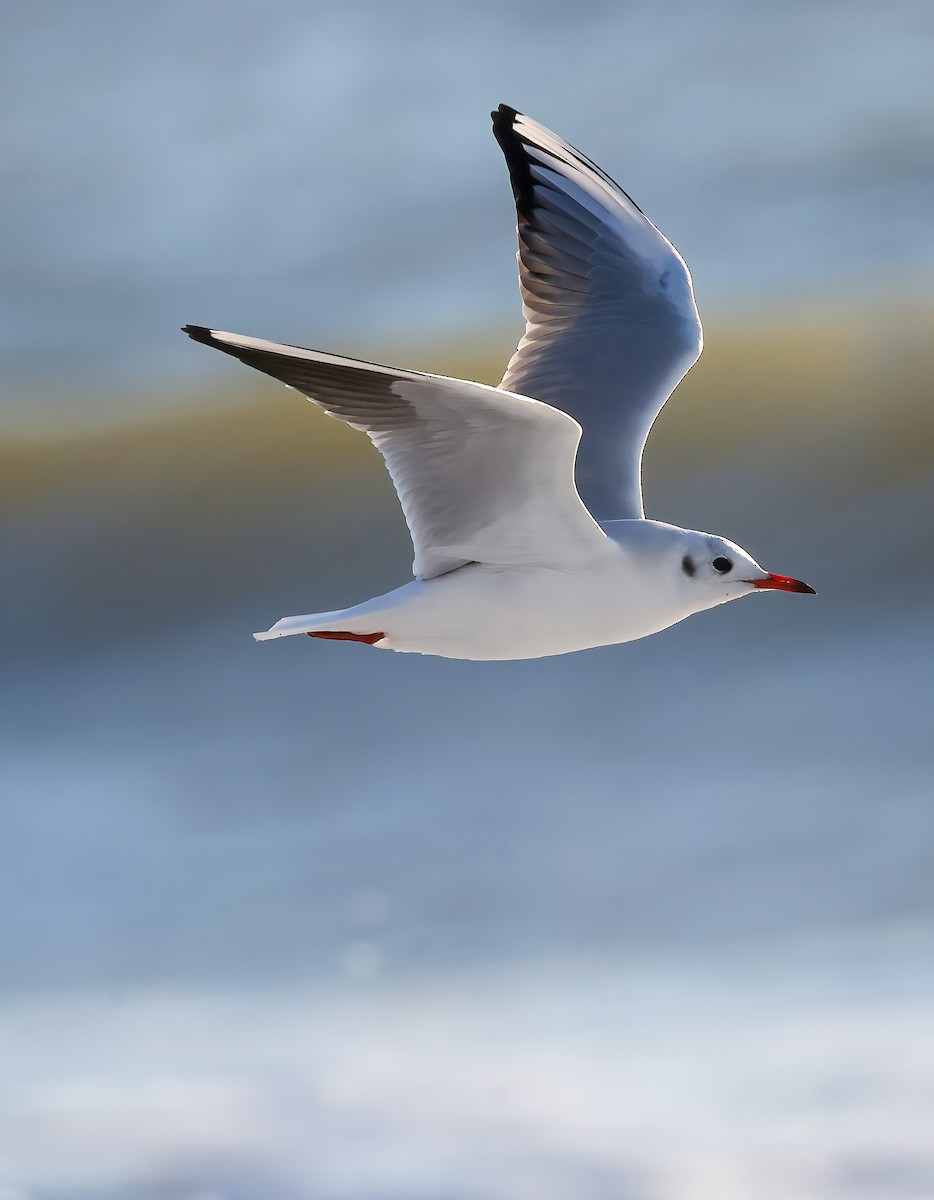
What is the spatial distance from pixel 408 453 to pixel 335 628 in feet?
2.02

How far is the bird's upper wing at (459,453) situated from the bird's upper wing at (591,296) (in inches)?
42.9

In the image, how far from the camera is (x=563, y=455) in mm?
5082

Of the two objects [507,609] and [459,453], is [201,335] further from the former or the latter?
[507,609]

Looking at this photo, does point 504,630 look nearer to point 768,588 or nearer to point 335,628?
point 335,628

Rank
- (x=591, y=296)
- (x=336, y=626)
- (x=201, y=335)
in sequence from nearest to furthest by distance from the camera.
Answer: (x=201, y=335)
(x=336, y=626)
(x=591, y=296)

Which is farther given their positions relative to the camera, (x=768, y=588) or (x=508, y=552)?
(x=768, y=588)

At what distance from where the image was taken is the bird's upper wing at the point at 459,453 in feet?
15.8

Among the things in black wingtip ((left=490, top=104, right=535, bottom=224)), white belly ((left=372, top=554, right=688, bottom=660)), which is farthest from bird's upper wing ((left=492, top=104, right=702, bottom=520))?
white belly ((left=372, top=554, right=688, bottom=660))

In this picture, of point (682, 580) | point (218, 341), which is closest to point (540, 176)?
point (682, 580)

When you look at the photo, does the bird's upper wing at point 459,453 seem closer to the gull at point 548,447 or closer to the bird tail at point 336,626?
the gull at point 548,447

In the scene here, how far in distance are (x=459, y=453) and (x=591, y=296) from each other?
6.46 ft

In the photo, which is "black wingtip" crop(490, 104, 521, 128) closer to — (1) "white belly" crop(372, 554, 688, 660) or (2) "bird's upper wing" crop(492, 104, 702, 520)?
(2) "bird's upper wing" crop(492, 104, 702, 520)

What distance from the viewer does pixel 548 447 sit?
5.04 meters

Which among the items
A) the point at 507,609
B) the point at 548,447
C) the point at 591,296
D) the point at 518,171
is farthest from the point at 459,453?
the point at 518,171
